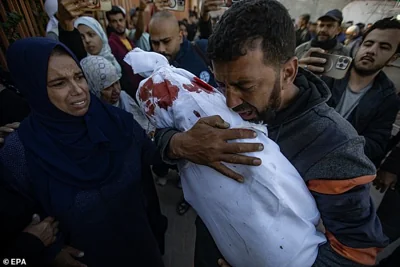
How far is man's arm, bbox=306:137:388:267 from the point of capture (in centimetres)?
73

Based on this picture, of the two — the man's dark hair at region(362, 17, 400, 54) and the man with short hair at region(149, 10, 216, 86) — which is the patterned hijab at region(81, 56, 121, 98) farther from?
the man's dark hair at region(362, 17, 400, 54)

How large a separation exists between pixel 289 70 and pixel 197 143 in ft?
1.73

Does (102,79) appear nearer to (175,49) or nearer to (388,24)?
(175,49)

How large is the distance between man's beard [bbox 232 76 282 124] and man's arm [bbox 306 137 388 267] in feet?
0.90

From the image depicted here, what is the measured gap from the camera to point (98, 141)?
1.30 m

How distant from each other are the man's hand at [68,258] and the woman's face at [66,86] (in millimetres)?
859

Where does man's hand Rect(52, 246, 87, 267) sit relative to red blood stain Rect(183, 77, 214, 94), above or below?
below

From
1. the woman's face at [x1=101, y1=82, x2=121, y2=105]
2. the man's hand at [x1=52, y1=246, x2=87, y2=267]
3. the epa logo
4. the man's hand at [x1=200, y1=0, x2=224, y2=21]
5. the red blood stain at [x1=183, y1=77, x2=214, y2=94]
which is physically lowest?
the man's hand at [x1=52, y1=246, x2=87, y2=267]

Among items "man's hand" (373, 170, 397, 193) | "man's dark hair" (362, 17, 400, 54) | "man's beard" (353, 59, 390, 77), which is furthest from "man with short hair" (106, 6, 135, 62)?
"man's hand" (373, 170, 397, 193)

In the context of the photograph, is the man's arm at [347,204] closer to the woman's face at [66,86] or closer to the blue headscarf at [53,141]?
the blue headscarf at [53,141]

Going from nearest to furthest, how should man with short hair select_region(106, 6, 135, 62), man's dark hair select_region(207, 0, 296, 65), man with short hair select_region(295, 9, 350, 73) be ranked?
1. man's dark hair select_region(207, 0, 296, 65)
2. man with short hair select_region(295, 9, 350, 73)
3. man with short hair select_region(106, 6, 135, 62)

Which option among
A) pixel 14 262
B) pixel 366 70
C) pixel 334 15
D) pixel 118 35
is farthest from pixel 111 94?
pixel 334 15

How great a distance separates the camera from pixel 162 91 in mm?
868

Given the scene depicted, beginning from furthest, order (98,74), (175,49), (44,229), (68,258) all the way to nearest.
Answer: (175,49), (98,74), (68,258), (44,229)
